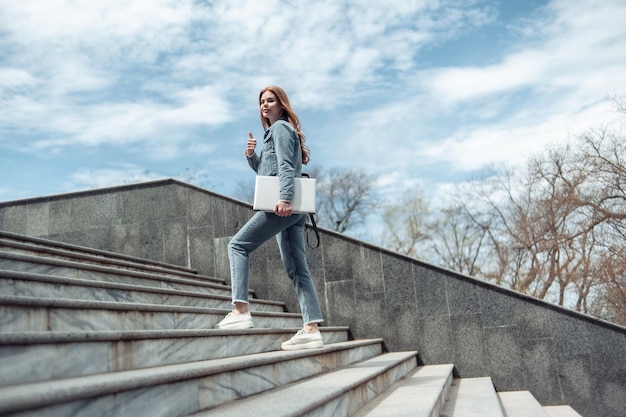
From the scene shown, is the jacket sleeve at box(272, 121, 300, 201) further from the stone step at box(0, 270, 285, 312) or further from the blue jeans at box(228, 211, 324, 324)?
the stone step at box(0, 270, 285, 312)

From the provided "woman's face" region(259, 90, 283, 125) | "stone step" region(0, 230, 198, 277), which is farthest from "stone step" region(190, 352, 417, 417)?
"stone step" region(0, 230, 198, 277)

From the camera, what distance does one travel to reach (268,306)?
746 cm

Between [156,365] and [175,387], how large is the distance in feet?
1.69

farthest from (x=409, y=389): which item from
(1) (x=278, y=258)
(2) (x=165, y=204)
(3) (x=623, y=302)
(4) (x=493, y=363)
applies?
(3) (x=623, y=302)

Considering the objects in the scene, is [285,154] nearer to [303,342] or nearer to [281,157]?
[281,157]

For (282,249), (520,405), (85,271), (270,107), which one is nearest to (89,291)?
(85,271)

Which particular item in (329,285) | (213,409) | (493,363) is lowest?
(493,363)

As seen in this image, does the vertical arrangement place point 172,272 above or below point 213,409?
above

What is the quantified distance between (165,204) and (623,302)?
11881mm

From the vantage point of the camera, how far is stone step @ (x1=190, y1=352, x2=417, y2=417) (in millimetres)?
2584

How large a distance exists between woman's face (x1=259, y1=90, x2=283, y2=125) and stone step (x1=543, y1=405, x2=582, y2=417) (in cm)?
410

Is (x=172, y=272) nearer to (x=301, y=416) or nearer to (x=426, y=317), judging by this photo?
(x=426, y=317)

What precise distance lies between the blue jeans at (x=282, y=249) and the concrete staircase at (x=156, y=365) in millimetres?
328

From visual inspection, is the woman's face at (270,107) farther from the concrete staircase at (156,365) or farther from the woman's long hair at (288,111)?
the concrete staircase at (156,365)
